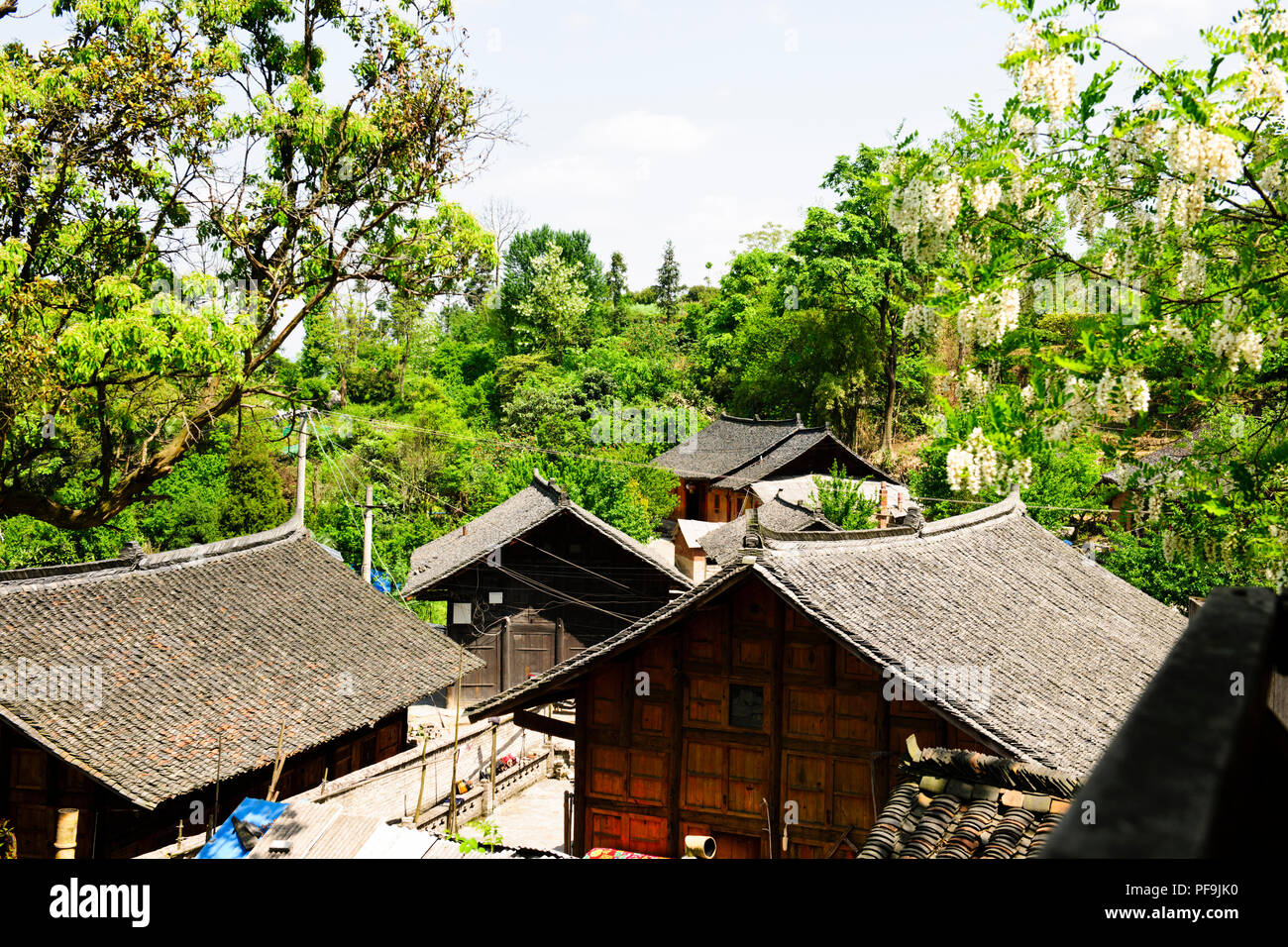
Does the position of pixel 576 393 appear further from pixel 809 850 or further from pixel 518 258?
pixel 809 850

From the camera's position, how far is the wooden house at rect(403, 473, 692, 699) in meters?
27.7

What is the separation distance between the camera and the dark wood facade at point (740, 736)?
1347 cm

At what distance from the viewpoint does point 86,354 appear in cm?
1142

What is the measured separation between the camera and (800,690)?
14055mm

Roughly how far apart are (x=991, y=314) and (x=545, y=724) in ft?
33.8

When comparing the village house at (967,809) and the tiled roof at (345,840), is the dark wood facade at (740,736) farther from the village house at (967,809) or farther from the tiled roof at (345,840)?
the village house at (967,809)

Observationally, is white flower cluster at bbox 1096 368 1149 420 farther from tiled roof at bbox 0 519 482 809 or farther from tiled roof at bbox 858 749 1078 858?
tiled roof at bbox 0 519 482 809

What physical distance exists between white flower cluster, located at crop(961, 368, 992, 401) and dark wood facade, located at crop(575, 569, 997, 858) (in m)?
5.19

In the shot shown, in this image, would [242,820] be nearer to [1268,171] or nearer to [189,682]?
[189,682]

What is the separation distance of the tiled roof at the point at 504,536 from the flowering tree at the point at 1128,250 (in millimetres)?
19011

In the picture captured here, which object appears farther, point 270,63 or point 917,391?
point 917,391

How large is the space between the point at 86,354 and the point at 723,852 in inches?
431

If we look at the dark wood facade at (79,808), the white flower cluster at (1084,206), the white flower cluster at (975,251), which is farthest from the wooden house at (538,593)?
the white flower cluster at (1084,206)
